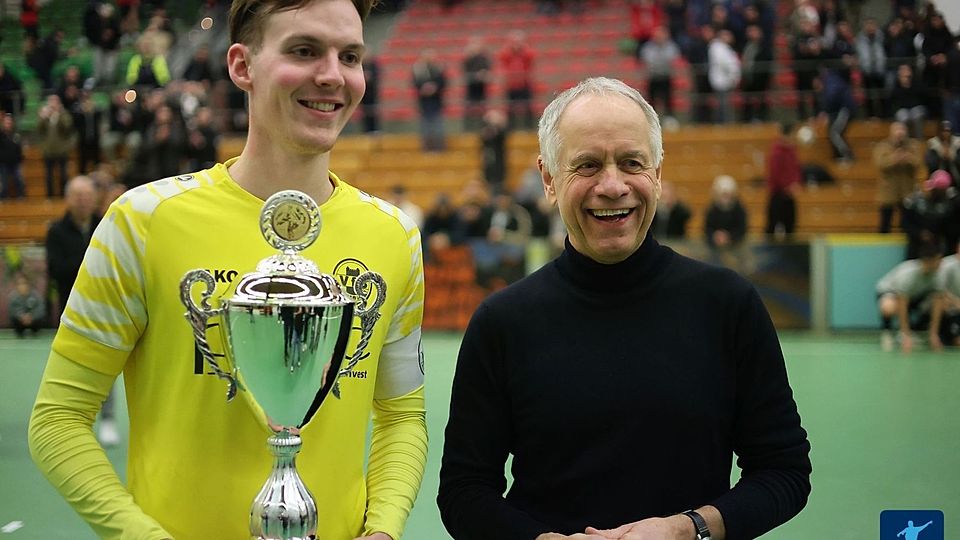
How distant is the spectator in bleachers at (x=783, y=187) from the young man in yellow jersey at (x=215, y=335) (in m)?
11.8

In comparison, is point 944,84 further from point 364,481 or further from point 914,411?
point 364,481

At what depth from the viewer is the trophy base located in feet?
5.28

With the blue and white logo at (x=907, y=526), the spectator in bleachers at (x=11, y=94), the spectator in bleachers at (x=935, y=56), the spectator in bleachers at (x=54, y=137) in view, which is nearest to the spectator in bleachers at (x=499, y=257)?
the spectator in bleachers at (x=935, y=56)

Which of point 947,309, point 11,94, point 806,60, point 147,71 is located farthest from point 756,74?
point 11,94

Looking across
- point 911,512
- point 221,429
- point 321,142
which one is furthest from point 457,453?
point 911,512

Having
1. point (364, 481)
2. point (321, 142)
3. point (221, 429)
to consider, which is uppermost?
point (321, 142)

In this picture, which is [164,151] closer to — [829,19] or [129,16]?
[129,16]

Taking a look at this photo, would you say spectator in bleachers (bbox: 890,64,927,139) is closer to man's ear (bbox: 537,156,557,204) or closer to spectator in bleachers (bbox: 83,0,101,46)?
spectator in bleachers (bbox: 83,0,101,46)

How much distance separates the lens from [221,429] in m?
1.83

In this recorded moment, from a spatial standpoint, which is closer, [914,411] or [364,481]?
[364,481]

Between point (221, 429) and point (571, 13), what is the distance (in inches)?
759

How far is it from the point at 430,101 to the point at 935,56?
6.88 m

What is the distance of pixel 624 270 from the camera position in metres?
2.01

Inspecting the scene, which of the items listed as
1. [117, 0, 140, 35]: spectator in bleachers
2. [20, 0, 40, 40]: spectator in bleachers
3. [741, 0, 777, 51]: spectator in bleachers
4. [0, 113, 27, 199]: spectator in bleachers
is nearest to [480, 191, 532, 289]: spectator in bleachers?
[741, 0, 777, 51]: spectator in bleachers
